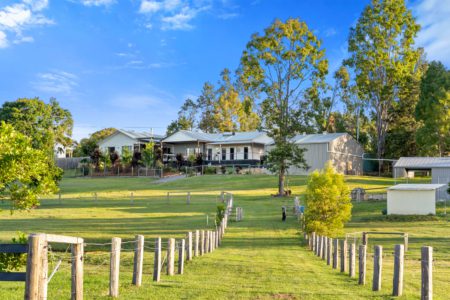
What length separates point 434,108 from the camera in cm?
5141

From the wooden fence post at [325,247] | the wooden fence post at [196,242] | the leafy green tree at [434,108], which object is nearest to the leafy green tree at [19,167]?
the wooden fence post at [196,242]

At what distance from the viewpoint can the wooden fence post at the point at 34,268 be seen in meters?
6.69

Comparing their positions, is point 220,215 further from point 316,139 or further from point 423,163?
point 316,139

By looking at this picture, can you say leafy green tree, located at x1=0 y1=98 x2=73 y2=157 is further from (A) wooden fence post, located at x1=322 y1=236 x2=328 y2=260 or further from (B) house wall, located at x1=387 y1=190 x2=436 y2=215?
(A) wooden fence post, located at x1=322 y1=236 x2=328 y2=260

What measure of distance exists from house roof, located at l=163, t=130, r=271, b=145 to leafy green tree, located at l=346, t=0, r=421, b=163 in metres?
15.5

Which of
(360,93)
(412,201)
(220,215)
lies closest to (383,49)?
(360,93)

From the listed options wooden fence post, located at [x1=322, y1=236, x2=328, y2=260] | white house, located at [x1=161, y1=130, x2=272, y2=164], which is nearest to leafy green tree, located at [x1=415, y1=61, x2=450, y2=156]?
white house, located at [x1=161, y1=130, x2=272, y2=164]

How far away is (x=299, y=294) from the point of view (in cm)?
1027

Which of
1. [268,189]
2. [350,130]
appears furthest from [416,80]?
[268,189]

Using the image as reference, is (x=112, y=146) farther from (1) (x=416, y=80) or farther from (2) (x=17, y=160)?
(2) (x=17, y=160)

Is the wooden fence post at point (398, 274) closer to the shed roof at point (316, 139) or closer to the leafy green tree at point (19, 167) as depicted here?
the leafy green tree at point (19, 167)

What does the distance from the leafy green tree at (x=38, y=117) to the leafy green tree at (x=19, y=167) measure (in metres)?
65.8

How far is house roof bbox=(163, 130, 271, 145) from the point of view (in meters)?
71.1

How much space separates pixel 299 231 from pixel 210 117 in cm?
6610
